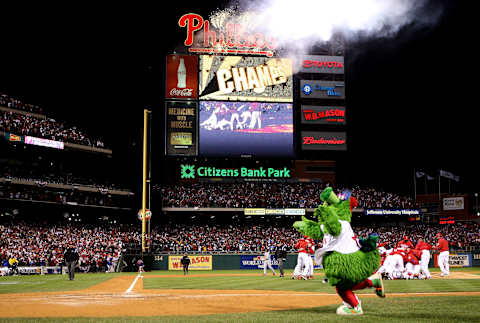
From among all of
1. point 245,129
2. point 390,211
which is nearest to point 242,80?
point 245,129

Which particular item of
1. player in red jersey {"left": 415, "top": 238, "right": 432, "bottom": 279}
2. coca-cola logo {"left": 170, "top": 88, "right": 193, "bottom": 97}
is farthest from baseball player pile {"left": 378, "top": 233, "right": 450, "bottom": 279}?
coca-cola logo {"left": 170, "top": 88, "right": 193, "bottom": 97}

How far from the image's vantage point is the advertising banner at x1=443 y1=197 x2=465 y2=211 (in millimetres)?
61094

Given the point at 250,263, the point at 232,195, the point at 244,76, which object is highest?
the point at 244,76

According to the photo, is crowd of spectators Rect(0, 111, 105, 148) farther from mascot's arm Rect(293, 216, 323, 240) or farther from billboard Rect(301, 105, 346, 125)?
mascot's arm Rect(293, 216, 323, 240)

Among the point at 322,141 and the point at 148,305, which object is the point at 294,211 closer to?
the point at 322,141

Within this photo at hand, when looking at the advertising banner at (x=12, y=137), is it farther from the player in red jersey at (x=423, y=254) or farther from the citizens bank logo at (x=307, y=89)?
the player in red jersey at (x=423, y=254)

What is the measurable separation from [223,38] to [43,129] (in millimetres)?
18886

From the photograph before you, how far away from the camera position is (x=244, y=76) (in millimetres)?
48469

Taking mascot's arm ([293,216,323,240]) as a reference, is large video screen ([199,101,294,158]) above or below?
above

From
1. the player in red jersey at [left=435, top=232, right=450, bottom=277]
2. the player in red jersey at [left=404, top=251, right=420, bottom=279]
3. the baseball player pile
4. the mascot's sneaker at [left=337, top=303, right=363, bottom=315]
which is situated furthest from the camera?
the player in red jersey at [left=435, top=232, right=450, bottom=277]

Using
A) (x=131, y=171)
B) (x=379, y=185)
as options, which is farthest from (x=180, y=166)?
(x=379, y=185)

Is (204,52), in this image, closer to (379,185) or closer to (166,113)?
(166,113)

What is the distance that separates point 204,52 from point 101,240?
2036 cm

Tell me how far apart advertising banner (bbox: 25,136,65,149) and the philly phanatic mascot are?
37.4 meters
